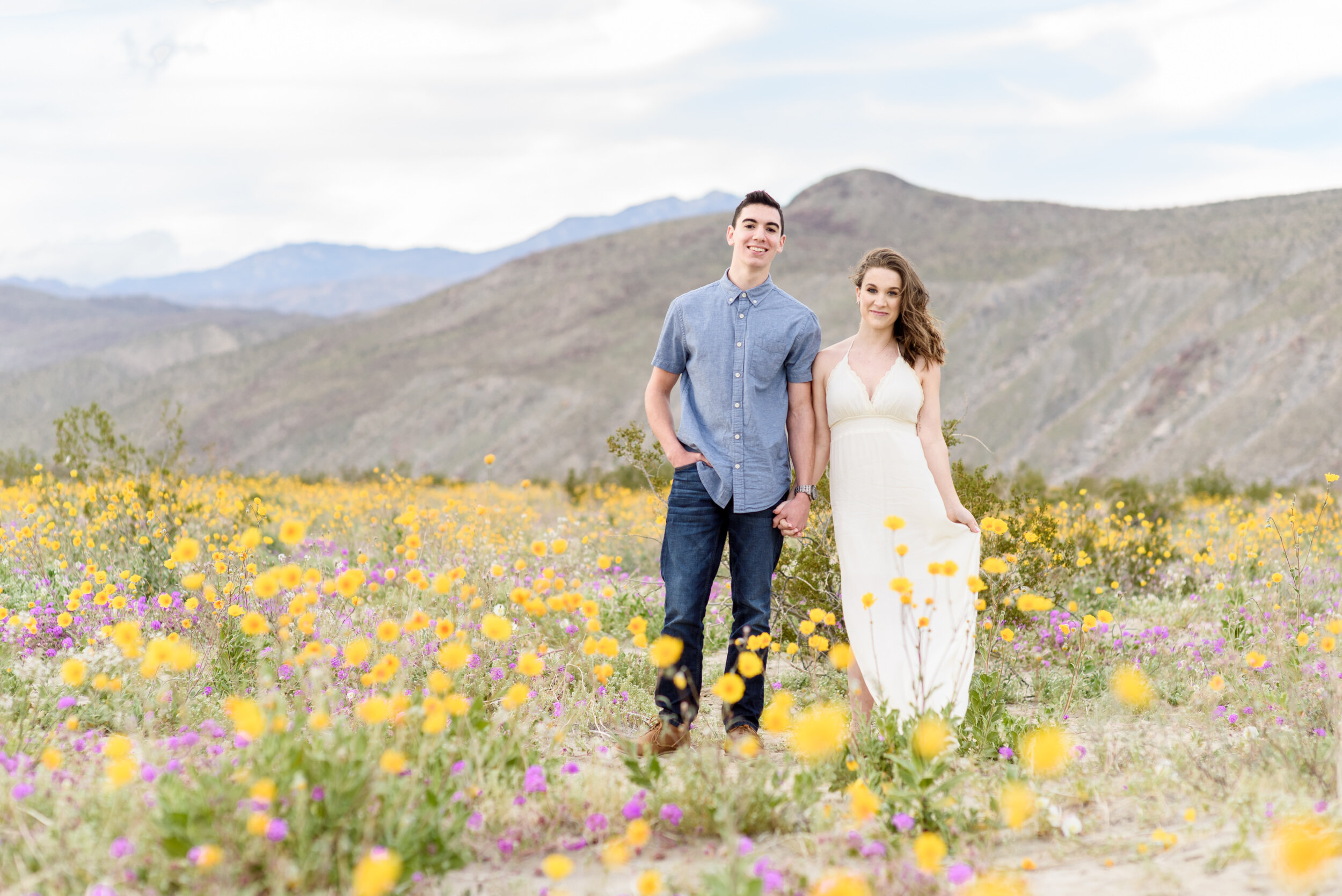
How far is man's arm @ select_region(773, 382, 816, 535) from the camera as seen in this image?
355 centimetres

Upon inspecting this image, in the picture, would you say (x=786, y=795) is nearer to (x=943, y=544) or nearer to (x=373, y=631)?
(x=943, y=544)

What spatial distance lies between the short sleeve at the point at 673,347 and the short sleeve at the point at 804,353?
43cm

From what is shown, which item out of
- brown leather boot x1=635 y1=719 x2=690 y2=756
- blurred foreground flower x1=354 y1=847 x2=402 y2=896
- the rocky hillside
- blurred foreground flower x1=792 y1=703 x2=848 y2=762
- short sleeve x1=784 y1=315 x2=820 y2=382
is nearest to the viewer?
blurred foreground flower x1=354 y1=847 x2=402 y2=896

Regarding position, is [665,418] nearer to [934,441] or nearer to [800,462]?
[800,462]

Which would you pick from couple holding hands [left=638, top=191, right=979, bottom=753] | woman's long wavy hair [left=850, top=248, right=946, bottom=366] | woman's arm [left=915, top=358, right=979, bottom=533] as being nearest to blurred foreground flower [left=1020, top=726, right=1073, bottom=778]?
couple holding hands [left=638, top=191, right=979, bottom=753]

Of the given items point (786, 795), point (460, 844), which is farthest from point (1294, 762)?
point (460, 844)

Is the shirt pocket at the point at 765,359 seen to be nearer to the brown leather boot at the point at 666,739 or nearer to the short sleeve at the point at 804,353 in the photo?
the short sleeve at the point at 804,353

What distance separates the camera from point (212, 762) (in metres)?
2.70

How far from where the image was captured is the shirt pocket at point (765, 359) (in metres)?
3.49

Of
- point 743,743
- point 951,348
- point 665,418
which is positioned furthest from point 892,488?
point 951,348

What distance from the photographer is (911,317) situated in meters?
3.60

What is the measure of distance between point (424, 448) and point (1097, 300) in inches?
1297

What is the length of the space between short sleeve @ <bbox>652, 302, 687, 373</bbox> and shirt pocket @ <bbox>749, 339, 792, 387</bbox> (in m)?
0.33

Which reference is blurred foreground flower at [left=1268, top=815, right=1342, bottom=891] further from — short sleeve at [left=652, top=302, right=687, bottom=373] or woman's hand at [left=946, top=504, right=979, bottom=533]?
short sleeve at [left=652, top=302, right=687, bottom=373]
